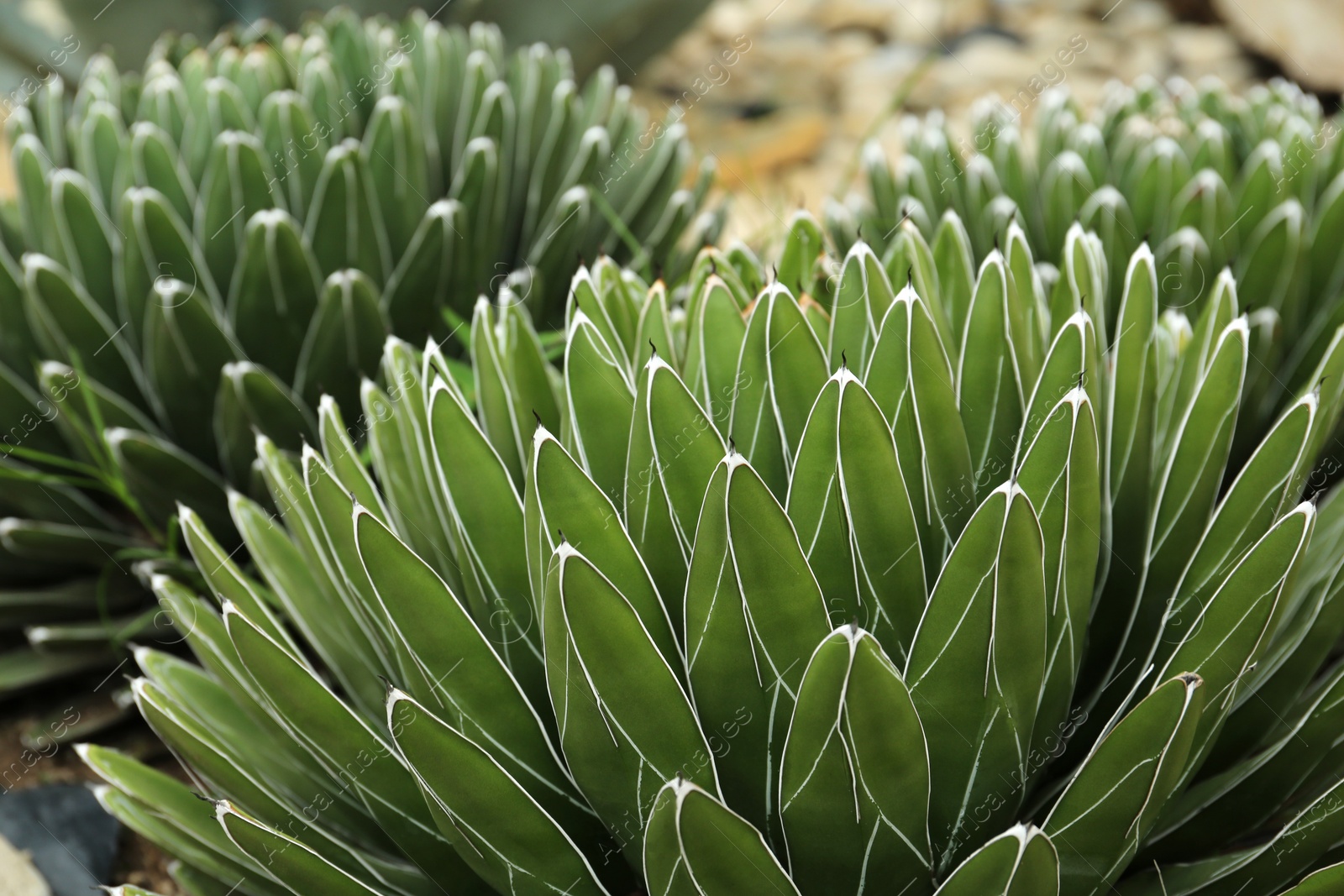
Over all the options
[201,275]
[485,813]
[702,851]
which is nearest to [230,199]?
[201,275]

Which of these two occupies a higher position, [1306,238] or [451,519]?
[451,519]

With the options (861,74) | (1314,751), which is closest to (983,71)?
(861,74)

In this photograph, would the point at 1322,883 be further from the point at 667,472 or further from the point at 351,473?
the point at 351,473

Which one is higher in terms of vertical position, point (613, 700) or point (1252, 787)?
point (613, 700)

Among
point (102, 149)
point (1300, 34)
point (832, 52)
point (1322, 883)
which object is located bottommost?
point (1300, 34)

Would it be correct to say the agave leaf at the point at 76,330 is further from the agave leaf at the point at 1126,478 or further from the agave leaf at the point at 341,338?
the agave leaf at the point at 1126,478

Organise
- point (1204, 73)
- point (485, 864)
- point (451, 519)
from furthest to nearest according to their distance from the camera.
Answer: point (1204, 73) < point (451, 519) < point (485, 864)

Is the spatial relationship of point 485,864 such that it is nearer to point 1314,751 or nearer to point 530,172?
point 1314,751
